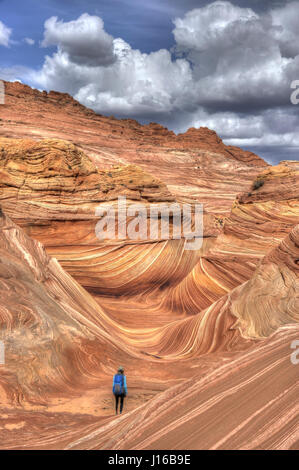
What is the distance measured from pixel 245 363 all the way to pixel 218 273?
9831 mm

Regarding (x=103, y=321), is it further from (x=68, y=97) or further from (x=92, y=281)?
(x=68, y=97)

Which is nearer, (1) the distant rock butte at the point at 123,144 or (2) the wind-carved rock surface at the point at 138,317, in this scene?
(2) the wind-carved rock surface at the point at 138,317

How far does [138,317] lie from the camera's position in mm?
13812

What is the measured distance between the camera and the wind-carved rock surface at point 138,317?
4336 millimetres

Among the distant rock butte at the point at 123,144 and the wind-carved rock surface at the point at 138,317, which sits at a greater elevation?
the distant rock butte at the point at 123,144

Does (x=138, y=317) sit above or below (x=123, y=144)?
below

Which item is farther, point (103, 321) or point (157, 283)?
point (157, 283)

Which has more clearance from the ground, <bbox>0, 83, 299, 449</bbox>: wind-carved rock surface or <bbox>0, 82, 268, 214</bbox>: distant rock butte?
<bbox>0, 82, 268, 214</bbox>: distant rock butte

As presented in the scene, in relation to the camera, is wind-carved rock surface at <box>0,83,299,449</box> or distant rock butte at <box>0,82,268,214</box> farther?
distant rock butte at <box>0,82,268,214</box>

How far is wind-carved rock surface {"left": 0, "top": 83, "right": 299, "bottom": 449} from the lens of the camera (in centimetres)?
434

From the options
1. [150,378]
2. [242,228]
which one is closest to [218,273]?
[242,228]

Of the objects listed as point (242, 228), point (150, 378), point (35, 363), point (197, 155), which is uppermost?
point (197, 155)

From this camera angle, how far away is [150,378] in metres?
7.96

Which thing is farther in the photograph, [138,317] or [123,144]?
[123,144]
